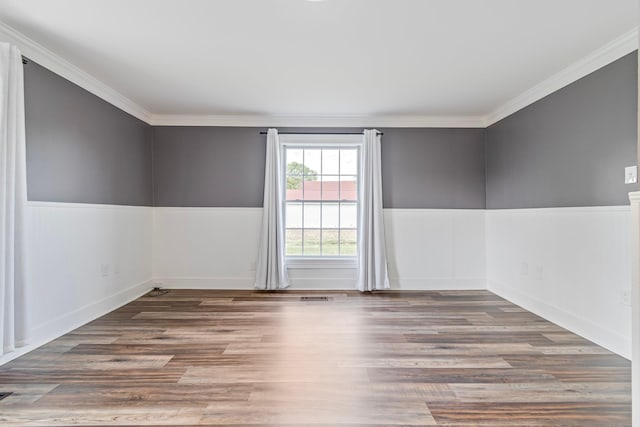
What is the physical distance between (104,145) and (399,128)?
3570 millimetres

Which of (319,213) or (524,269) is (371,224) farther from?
(524,269)

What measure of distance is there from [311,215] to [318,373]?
2.69m

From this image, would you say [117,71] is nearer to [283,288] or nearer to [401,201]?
[283,288]

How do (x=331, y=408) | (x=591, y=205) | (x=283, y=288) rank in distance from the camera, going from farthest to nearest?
(x=283, y=288), (x=591, y=205), (x=331, y=408)

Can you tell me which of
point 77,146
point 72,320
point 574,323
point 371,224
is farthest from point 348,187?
point 72,320

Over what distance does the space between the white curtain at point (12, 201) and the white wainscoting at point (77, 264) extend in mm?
133

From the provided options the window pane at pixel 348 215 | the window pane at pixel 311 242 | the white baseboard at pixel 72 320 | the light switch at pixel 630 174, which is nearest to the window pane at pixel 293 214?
the window pane at pixel 311 242

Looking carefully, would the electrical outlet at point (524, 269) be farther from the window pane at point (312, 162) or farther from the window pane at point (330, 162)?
the window pane at point (312, 162)

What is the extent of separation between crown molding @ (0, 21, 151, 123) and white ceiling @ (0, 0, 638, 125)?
2.3 inches

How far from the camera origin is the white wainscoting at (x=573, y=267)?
2.56 meters

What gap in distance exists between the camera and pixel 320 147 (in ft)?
15.3

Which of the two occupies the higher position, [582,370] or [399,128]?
[399,128]

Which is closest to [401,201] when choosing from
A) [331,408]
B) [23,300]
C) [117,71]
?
[331,408]

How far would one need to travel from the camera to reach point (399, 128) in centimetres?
459
